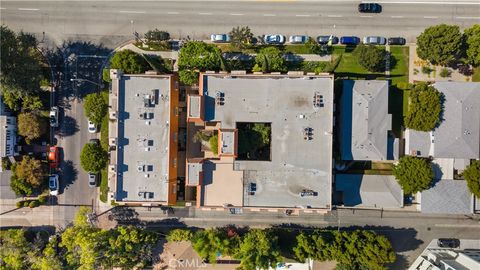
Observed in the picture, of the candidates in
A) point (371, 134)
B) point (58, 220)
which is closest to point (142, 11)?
point (58, 220)

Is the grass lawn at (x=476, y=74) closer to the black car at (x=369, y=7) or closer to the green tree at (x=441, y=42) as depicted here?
the green tree at (x=441, y=42)

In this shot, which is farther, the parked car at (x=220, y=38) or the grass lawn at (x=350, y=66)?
the grass lawn at (x=350, y=66)

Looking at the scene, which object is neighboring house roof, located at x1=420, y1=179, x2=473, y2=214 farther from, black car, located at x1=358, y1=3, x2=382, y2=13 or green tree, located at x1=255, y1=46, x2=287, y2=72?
green tree, located at x1=255, y1=46, x2=287, y2=72

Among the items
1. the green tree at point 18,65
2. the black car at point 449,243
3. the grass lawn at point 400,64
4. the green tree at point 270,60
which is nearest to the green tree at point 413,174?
the black car at point 449,243

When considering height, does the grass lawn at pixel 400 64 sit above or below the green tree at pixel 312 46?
below

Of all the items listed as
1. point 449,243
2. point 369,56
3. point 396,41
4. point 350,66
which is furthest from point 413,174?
point 396,41

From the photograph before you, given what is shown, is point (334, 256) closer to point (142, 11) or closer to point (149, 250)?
point (149, 250)

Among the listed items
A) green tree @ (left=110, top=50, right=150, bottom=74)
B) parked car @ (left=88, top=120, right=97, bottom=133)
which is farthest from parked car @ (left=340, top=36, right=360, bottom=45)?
parked car @ (left=88, top=120, right=97, bottom=133)
